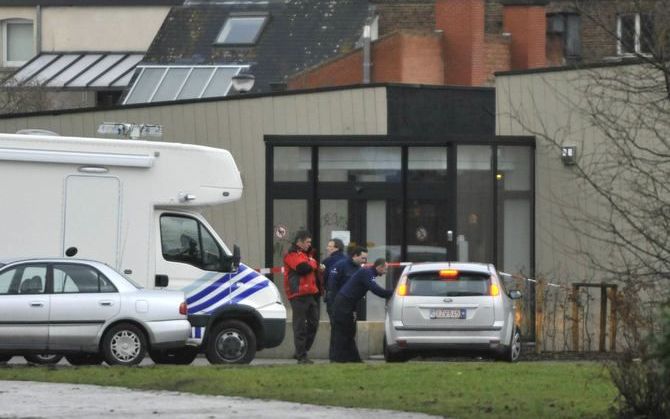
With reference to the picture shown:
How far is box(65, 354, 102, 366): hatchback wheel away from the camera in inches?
850

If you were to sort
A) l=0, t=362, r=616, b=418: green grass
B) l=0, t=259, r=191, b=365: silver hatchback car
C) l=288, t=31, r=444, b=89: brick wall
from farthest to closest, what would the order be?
l=288, t=31, r=444, b=89: brick wall → l=0, t=259, r=191, b=365: silver hatchback car → l=0, t=362, r=616, b=418: green grass

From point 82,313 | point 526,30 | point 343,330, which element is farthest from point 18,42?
point 82,313

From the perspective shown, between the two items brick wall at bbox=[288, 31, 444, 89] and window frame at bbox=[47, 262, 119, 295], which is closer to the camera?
window frame at bbox=[47, 262, 119, 295]

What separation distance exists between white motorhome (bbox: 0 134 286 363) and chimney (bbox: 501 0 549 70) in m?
29.9

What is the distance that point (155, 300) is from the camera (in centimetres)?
2100

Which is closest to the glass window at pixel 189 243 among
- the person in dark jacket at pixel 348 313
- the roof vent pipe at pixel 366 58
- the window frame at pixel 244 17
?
the person in dark jacket at pixel 348 313

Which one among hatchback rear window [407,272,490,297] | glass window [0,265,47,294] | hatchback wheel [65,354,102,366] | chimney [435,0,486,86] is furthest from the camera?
chimney [435,0,486,86]

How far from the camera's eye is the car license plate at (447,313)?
2306 cm

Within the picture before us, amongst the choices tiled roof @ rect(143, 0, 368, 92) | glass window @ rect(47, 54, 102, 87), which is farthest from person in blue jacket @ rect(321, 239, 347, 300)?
glass window @ rect(47, 54, 102, 87)

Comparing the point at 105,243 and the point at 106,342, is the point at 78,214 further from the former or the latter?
the point at 106,342

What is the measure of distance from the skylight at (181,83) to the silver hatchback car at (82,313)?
32198 millimetres

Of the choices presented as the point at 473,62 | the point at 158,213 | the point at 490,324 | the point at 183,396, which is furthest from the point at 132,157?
the point at 473,62

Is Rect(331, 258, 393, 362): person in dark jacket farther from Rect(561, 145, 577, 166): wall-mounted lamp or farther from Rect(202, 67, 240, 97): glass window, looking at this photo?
Rect(202, 67, 240, 97): glass window

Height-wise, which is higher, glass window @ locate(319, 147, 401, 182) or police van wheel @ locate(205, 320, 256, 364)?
glass window @ locate(319, 147, 401, 182)
